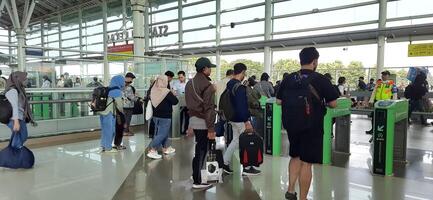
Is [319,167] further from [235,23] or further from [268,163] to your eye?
[235,23]

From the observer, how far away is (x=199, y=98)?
3584 mm

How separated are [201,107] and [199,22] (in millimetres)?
13576

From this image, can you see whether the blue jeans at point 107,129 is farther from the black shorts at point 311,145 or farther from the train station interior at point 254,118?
the black shorts at point 311,145

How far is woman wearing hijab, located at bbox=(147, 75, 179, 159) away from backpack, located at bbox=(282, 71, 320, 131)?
227 cm

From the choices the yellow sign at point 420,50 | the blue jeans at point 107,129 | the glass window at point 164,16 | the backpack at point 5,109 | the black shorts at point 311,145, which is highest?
the glass window at point 164,16

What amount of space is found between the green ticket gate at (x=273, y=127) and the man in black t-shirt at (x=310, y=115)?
2126 mm

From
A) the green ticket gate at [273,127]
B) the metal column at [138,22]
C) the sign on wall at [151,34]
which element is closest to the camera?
the green ticket gate at [273,127]

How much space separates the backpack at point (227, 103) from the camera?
393 cm

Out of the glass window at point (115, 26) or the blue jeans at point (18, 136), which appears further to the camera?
the glass window at point (115, 26)

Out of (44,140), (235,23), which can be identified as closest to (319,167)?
(44,140)

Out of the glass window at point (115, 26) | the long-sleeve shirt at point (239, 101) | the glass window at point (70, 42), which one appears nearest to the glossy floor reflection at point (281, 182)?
the long-sleeve shirt at point (239, 101)

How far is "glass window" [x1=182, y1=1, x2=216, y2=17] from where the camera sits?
1608 centimetres

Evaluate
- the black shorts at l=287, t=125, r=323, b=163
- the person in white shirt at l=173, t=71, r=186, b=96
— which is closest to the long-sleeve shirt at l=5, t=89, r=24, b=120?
the black shorts at l=287, t=125, r=323, b=163

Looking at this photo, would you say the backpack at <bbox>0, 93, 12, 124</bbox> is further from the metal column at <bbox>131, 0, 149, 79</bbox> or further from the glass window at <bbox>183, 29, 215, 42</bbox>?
the glass window at <bbox>183, 29, 215, 42</bbox>
